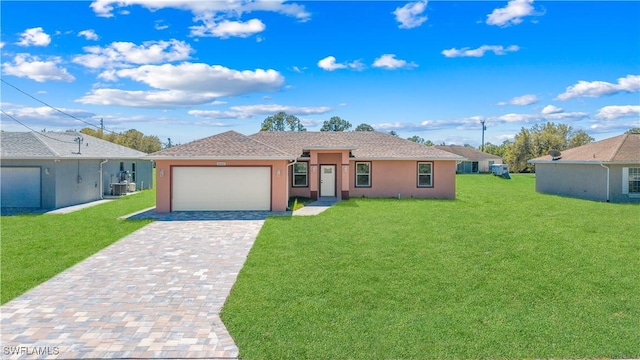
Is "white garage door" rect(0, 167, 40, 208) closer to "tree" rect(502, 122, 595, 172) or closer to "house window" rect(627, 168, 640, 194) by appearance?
"house window" rect(627, 168, 640, 194)

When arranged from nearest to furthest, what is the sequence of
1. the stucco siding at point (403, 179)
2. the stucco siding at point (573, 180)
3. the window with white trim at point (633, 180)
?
1. the window with white trim at point (633, 180)
2. the stucco siding at point (573, 180)
3. the stucco siding at point (403, 179)

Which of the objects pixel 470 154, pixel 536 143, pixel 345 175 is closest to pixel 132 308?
pixel 345 175

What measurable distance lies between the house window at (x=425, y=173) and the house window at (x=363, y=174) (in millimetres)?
2945

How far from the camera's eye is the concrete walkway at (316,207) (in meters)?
16.1

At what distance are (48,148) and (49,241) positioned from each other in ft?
29.8

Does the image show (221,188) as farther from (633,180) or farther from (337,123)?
(337,123)

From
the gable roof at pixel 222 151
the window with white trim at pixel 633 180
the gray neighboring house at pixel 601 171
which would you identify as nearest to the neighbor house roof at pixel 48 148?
the gable roof at pixel 222 151

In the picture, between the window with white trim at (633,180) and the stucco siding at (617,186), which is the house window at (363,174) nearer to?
the stucco siding at (617,186)

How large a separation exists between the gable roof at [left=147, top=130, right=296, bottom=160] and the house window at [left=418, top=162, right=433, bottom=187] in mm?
8748

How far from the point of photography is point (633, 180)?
21.0 meters

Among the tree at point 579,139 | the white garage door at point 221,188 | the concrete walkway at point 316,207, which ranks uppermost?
the tree at point 579,139

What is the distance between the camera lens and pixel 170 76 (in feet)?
74.1

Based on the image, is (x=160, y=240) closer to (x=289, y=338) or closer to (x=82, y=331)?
(x=82, y=331)

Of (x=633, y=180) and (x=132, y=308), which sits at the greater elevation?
(x=633, y=180)
